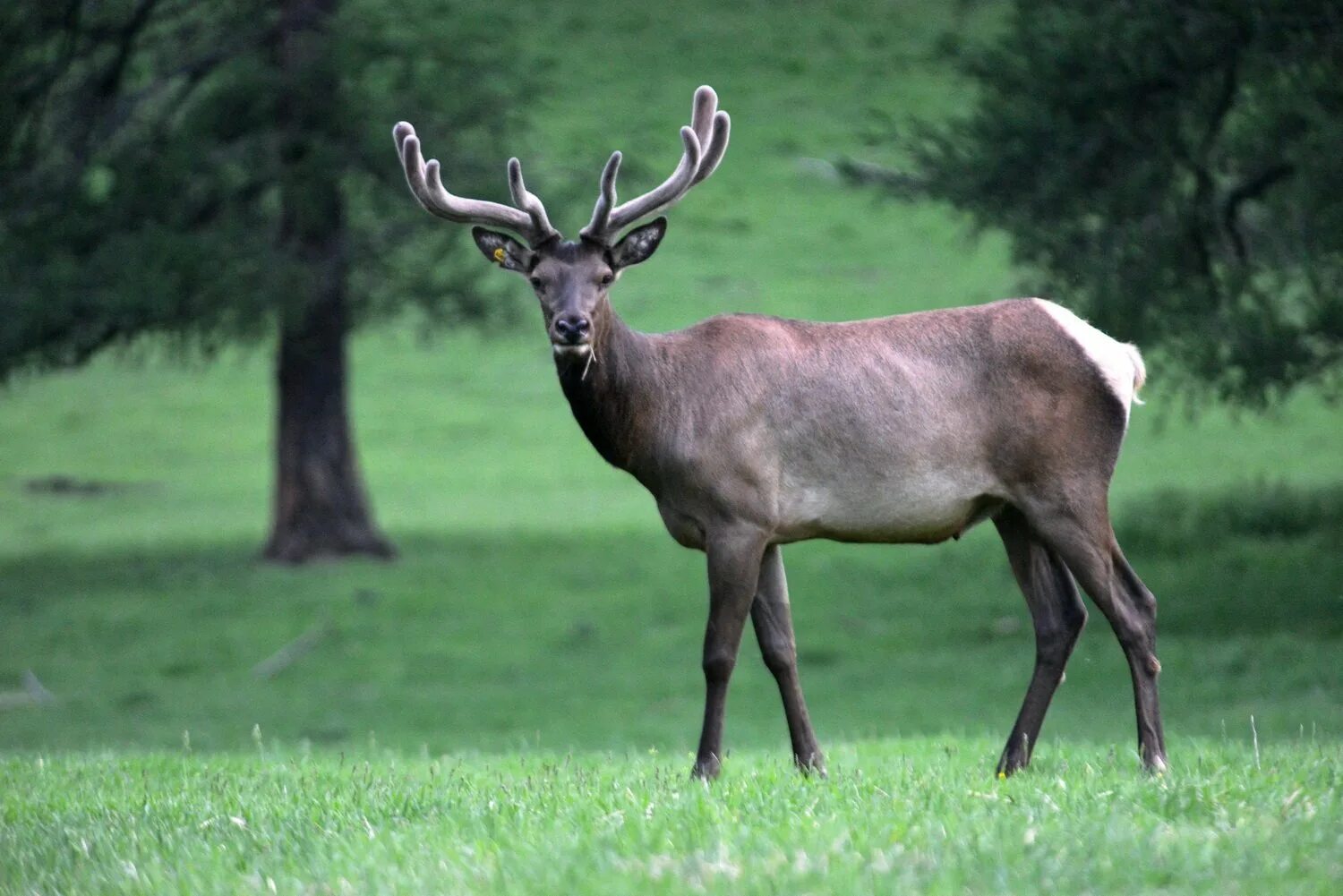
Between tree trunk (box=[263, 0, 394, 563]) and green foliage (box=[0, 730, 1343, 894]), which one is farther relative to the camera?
tree trunk (box=[263, 0, 394, 563])

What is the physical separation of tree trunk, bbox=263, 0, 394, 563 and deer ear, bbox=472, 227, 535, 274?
10.7 m

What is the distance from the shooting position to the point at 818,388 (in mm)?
8102

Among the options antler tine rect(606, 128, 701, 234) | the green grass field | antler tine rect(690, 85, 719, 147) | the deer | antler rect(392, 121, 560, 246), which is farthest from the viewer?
antler tine rect(690, 85, 719, 147)

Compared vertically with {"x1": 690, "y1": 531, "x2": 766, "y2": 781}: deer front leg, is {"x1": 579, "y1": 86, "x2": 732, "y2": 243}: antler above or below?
above

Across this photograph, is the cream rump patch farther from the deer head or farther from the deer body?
the deer head

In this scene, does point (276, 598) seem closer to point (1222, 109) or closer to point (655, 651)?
point (655, 651)

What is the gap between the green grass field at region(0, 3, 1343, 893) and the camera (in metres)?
5.66

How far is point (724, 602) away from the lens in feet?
25.8

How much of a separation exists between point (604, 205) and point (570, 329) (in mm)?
685

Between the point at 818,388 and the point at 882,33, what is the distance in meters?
39.7

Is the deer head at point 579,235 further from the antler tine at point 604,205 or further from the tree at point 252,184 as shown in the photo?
the tree at point 252,184

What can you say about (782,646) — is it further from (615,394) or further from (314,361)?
(314,361)

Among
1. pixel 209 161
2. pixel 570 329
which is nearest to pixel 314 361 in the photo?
pixel 209 161

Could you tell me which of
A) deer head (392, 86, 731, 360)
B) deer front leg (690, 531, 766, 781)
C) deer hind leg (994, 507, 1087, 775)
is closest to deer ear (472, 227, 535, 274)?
deer head (392, 86, 731, 360)
